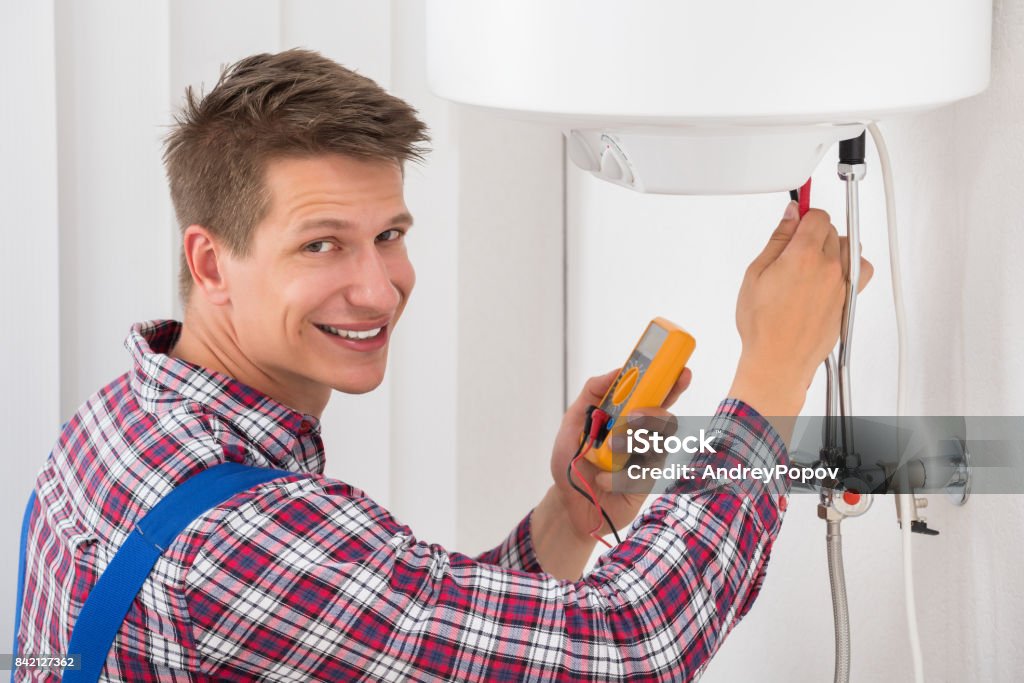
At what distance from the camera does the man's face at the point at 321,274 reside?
1039 millimetres

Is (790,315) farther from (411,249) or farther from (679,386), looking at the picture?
(411,249)

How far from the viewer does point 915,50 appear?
0.76m

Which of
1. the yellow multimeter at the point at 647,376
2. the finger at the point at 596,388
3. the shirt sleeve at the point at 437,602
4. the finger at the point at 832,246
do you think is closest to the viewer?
the shirt sleeve at the point at 437,602

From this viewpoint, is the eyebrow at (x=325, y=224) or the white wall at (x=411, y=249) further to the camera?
the white wall at (x=411, y=249)

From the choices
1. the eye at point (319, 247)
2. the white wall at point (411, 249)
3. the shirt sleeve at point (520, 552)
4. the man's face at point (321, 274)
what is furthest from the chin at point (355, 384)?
the white wall at point (411, 249)

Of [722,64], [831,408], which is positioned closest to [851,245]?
[831,408]

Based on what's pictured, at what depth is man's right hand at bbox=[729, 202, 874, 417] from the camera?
0.95 meters

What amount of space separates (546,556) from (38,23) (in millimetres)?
818

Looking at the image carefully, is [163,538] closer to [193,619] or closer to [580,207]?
[193,619]

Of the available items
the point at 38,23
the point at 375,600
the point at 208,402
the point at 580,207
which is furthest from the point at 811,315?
the point at 38,23

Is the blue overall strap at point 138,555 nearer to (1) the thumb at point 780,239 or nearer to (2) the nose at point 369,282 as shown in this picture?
(2) the nose at point 369,282

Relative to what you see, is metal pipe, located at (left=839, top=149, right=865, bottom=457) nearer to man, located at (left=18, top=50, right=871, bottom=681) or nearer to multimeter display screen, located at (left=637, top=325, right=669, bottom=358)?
man, located at (left=18, top=50, right=871, bottom=681)

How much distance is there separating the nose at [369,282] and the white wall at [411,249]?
0.45m

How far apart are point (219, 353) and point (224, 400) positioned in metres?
0.08
